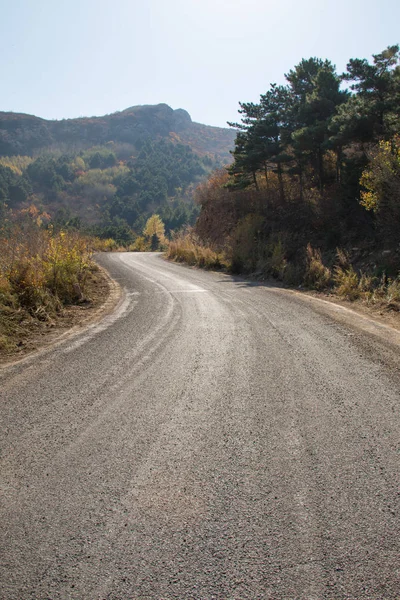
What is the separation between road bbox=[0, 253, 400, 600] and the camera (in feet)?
5.96

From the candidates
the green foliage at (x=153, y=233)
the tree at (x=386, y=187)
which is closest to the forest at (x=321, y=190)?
the tree at (x=386, y=187)

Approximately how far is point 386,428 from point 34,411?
315cm

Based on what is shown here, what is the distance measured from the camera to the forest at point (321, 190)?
13.3 meters

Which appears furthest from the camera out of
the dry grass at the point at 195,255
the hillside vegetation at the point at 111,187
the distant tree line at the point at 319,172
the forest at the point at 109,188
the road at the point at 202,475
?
the forest at the point at 109,188

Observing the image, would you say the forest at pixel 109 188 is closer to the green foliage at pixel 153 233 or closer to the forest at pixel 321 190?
the green foliage at pixel 153 233

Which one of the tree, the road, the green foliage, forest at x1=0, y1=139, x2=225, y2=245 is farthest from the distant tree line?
forest at x1=0, y1=139, x2=225, y2=245

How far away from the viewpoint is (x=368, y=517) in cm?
216

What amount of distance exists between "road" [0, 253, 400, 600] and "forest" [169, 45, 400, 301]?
21.4 ft

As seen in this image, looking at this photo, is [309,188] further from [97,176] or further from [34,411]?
[97,176]

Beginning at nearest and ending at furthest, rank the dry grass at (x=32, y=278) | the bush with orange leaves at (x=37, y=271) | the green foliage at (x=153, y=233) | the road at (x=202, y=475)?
the road at (x=202, y=475)
the dry grass at (x=32, y=278)
the bush with orange leaves at (x=37, y=271)
the green foliage at (x=153, y=233)

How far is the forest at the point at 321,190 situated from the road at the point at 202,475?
6.53 metres

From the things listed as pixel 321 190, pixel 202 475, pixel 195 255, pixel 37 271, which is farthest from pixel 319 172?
pixel 202 475

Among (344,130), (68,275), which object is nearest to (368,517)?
(68,275)

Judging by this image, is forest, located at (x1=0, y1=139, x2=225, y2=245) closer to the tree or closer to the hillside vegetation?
the hillside vegetation
